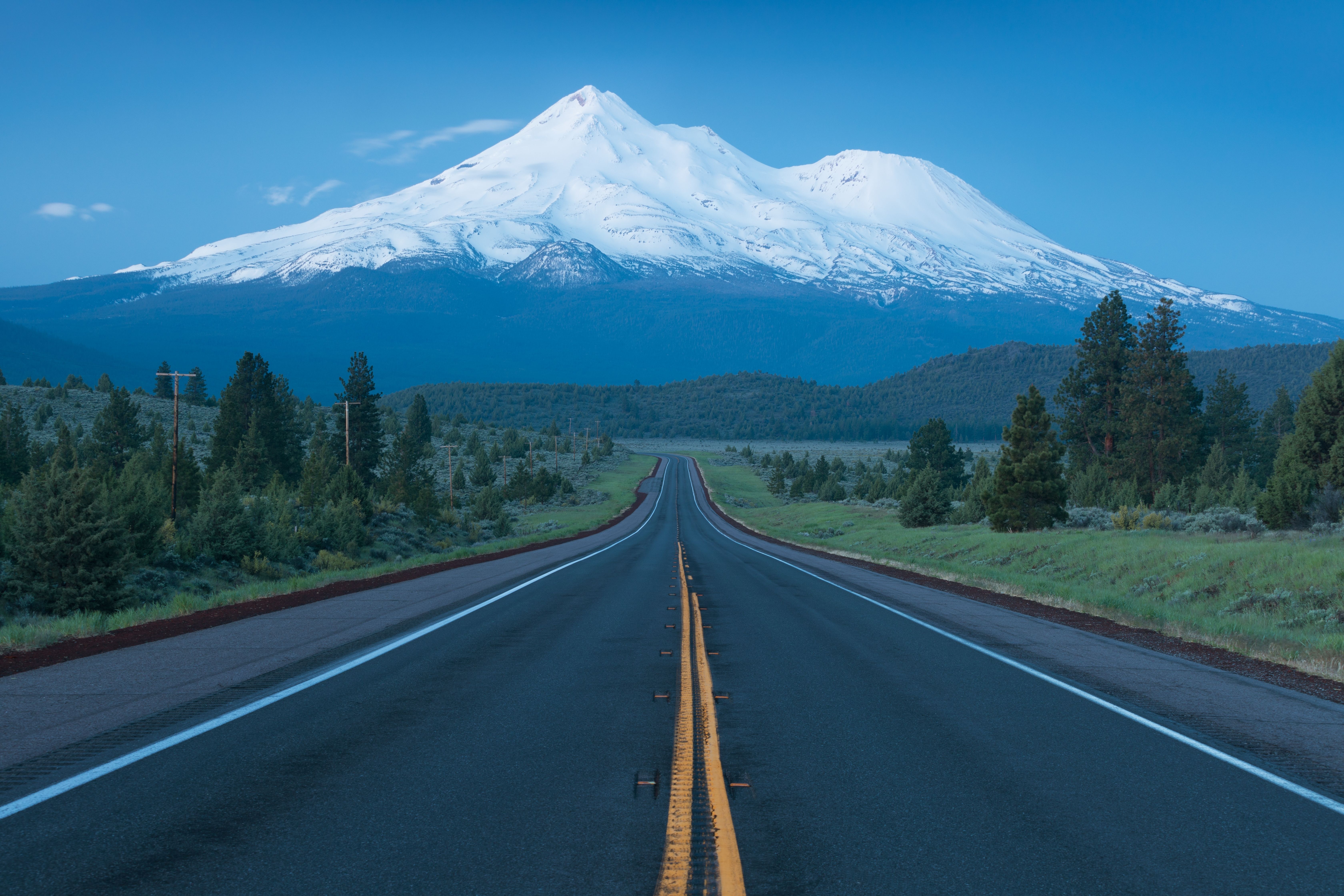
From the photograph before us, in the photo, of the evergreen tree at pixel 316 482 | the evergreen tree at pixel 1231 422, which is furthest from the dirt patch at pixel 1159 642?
the evergreen tree at pixel 1231 422

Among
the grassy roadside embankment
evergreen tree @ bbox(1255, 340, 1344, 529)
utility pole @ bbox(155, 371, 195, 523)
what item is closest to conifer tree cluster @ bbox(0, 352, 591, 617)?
utility pole @ bbox(155, 371, 195, 523)

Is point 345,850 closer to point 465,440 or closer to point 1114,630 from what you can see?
point 1114,630

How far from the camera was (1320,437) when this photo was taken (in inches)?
1561

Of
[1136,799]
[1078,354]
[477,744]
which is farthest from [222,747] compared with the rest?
[1078,354]

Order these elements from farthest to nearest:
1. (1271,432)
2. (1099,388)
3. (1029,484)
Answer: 1. (1271,432)
2. (1099,388)
3. (1029,484)

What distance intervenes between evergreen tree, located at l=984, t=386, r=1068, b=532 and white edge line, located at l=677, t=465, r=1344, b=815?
24502 mm

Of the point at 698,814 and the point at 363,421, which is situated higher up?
the point at 363,421

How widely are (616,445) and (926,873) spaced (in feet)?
582

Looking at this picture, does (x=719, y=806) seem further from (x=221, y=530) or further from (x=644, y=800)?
(x=221, y=530)

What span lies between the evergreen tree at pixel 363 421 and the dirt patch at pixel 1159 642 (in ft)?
180

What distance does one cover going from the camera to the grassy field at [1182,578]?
1270 cm

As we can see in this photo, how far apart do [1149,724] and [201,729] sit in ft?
25.1

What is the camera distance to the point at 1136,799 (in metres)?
5.45

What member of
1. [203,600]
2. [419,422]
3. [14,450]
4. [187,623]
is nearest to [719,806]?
[187,623]
